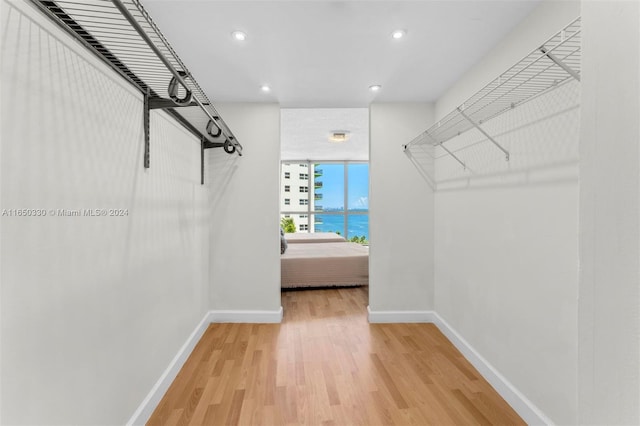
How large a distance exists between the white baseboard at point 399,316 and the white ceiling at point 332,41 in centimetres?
204

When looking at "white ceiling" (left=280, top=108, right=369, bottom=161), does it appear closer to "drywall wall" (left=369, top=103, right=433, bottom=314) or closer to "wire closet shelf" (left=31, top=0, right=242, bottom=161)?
"drywall wall" (left=369, top=103, right=433, bottom=314)

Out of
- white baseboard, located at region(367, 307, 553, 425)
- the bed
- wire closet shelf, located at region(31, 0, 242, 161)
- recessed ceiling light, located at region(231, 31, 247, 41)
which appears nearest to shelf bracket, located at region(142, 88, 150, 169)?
wire closet shelf, located at region(31, 0, 242, 161)

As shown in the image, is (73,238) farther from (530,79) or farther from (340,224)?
(340,224)

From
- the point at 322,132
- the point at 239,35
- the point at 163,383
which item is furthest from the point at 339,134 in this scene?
the point at 163,383

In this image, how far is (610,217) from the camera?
1.43 ft

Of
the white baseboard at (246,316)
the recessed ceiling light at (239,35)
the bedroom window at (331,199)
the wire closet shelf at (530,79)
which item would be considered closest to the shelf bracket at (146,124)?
the recessed ceiling light at (239,35)

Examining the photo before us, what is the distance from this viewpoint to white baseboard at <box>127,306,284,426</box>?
1.66 meters

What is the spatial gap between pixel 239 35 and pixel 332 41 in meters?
0.55

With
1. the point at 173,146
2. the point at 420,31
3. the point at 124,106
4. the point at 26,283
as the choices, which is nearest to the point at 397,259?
the point at 420,31

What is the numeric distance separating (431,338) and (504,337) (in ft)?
2.87

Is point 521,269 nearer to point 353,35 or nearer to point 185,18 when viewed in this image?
point 353,35

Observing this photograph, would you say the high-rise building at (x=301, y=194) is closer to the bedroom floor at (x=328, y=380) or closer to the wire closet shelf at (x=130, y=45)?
the bedroom floor at (x=328, y=380)

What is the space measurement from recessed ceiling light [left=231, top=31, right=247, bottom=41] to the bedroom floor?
2117 millimetres

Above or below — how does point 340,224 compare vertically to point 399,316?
above
